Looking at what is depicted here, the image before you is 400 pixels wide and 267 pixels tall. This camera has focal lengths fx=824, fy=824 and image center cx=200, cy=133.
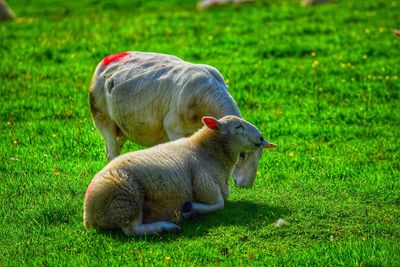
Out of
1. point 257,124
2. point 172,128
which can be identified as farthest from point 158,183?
point 257,124

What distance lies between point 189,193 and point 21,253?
68.4 inches

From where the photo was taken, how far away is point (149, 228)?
A: 756 cm

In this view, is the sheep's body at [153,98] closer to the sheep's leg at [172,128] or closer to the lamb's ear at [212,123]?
the sheep's leg at [172,128]

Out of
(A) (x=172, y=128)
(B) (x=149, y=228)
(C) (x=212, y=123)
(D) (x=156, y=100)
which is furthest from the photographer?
(D) (x=156, y=100)

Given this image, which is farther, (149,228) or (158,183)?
(158,183)

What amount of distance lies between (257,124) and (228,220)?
17.6 ft

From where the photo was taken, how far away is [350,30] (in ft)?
62.4

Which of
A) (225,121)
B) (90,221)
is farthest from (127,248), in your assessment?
(225,121)

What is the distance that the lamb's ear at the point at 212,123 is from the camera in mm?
8445

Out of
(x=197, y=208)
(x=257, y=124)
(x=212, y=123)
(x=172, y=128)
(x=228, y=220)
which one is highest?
(x=212, y=123)

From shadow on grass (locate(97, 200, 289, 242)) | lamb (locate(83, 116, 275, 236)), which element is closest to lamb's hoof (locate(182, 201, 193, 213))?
lamb (locate(83, 116, 275, 236))

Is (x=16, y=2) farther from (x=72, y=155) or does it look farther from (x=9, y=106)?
(x=72, y=155)

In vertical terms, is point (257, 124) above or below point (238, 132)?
below

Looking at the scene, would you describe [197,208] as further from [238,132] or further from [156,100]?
[156,100]
